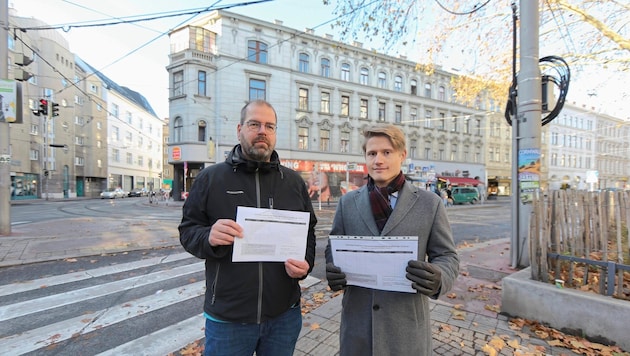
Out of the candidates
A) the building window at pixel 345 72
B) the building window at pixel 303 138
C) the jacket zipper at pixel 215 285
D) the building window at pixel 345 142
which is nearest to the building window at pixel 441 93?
the building window at pixel 345 72

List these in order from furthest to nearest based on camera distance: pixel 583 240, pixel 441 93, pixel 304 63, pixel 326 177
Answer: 1. pixel 441 93
2. pixel 326 177
3. pixel 304 63
4. pixel 583 240

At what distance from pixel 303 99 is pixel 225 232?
30171 mm

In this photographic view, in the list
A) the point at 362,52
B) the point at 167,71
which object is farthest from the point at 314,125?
the point at 167,71

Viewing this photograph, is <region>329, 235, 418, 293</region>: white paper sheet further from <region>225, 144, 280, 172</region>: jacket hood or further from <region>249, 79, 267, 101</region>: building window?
<region>249, 79, 267, 101</region>: building window

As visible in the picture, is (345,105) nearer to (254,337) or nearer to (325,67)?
(325,67)

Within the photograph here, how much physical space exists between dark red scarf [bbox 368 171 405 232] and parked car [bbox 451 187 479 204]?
3159cm

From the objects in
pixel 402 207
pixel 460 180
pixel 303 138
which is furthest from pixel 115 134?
pixel 402 207

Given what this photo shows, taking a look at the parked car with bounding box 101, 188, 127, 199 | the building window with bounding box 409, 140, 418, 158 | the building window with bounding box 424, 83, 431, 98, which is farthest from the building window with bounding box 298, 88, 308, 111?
the parked car with bounding box 101, 188, 127, 199

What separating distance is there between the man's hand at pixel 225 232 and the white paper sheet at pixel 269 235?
0.11ft

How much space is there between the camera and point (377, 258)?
1.72m

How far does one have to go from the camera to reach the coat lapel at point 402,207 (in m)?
1.84

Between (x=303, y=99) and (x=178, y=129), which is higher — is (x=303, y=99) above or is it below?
above

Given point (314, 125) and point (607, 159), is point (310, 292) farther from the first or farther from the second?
point (607, 159)

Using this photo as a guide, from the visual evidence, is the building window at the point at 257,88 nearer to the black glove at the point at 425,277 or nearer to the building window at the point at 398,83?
the building window at the point at 398,83
